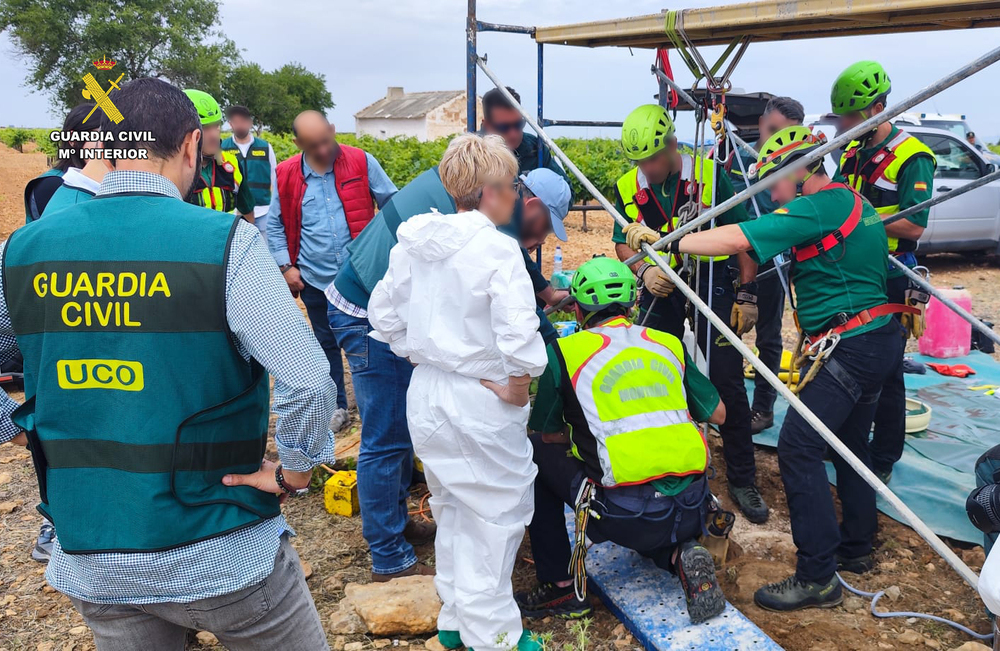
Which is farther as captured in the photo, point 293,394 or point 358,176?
point 358,176

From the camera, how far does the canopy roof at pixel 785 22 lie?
2654 millimetres

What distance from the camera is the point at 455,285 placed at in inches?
98.8

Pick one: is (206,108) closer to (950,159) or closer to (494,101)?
(494,101)

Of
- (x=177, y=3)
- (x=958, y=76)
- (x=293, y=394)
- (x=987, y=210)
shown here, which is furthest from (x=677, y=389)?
(x=177, y=3)

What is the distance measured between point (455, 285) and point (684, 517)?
1.33m

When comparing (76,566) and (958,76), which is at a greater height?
(958,76)

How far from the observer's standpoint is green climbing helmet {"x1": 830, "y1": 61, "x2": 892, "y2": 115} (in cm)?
412

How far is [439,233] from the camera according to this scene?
8.17ft

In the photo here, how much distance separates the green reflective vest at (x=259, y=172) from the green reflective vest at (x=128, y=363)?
169 inches

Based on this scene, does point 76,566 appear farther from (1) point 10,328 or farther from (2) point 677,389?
(2) point 677,389

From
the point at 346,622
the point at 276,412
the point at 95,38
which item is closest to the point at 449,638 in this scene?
the point at 346,622

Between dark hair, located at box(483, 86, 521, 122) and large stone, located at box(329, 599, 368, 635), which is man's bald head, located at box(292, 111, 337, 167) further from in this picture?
large stone, located at box(329, 599, 368, 635)

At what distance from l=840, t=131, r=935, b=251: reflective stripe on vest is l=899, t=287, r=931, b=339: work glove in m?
0.32

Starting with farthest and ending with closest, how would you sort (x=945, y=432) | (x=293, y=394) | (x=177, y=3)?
(x=177, y=3) → (x=945, y=432) → (x=293, y=394)
